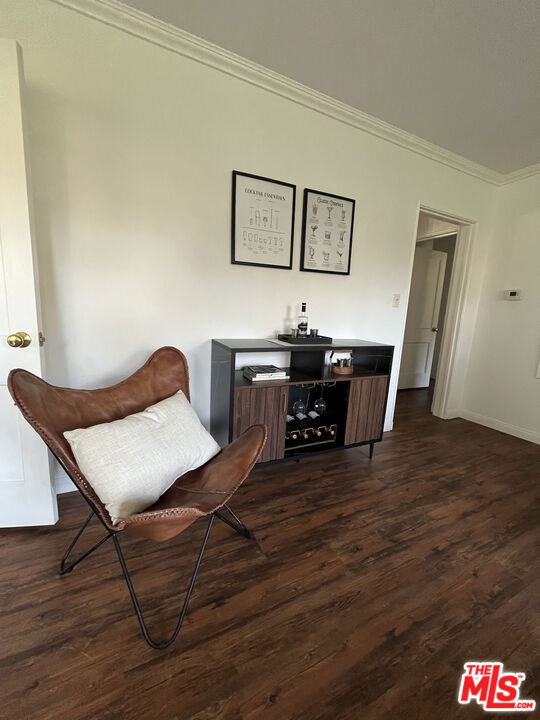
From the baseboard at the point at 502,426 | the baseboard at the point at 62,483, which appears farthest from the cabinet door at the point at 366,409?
the baseboard at the point at 62,483

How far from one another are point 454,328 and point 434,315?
1.47 metres

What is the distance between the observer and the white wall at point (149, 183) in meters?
1.62

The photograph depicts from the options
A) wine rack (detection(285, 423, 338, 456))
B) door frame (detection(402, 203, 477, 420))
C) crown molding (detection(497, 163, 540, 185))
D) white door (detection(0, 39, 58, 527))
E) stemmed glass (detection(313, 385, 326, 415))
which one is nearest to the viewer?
white door (detection(0, 39, 58, 527))

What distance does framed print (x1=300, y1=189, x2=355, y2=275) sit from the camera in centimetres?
235

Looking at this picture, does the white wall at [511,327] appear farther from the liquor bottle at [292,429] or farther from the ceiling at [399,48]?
the liquor bottle at [292,429]

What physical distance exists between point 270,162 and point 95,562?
2.57 metres

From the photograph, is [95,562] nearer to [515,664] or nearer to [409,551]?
[409,551]

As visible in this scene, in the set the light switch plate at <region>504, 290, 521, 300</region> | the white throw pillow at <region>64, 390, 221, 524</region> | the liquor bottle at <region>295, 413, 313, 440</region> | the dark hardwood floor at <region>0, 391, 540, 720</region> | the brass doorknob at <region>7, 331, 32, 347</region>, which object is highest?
the light switch plate at <region>504, 290, 521, 300</region>

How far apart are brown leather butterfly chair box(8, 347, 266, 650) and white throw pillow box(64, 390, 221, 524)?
43 mm

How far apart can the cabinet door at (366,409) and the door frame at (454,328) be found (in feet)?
5.13

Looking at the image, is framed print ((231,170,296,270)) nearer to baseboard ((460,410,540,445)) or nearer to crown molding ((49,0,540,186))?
crown molding ((49,0,540,186))

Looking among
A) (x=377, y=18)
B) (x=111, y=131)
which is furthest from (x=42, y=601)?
(x=377, y=18)

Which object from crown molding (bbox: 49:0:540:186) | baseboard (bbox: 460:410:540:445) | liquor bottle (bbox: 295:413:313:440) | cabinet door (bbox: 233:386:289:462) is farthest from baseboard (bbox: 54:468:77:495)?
baseboard (bbox: 460:410:540:445)

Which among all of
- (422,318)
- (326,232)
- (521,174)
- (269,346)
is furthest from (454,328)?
(269,346)
